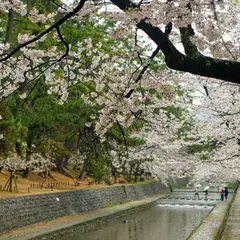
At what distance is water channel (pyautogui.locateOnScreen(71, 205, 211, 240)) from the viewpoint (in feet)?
52.9

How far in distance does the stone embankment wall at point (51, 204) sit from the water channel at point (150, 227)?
5.98 feet

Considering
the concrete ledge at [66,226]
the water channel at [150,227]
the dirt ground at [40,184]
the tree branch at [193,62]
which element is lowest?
the water channel at [150,227]

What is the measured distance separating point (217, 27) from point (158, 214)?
→ 2174cm

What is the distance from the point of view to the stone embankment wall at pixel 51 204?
13.6 metres

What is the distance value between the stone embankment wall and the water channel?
1.82 meters

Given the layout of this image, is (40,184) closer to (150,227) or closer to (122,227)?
(122,227)

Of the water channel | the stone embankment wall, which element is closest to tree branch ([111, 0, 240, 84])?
A: the stone embankment wall

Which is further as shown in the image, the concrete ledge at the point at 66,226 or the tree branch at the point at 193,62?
the concrete ledge at the point at 66,226

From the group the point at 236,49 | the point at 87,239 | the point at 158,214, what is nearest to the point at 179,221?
the point at 158,214

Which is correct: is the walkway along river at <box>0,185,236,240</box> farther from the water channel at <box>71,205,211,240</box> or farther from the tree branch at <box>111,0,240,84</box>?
the tree branch at <box>111,0,240,84</box>

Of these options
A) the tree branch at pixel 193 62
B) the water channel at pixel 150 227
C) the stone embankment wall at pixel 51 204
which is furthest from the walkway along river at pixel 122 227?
the tree branch at pixel 193 62

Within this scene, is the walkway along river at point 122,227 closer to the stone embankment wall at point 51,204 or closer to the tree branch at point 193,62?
the stone embankment wall at point 51,204

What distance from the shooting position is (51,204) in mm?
17141

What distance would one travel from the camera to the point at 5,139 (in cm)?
1275
